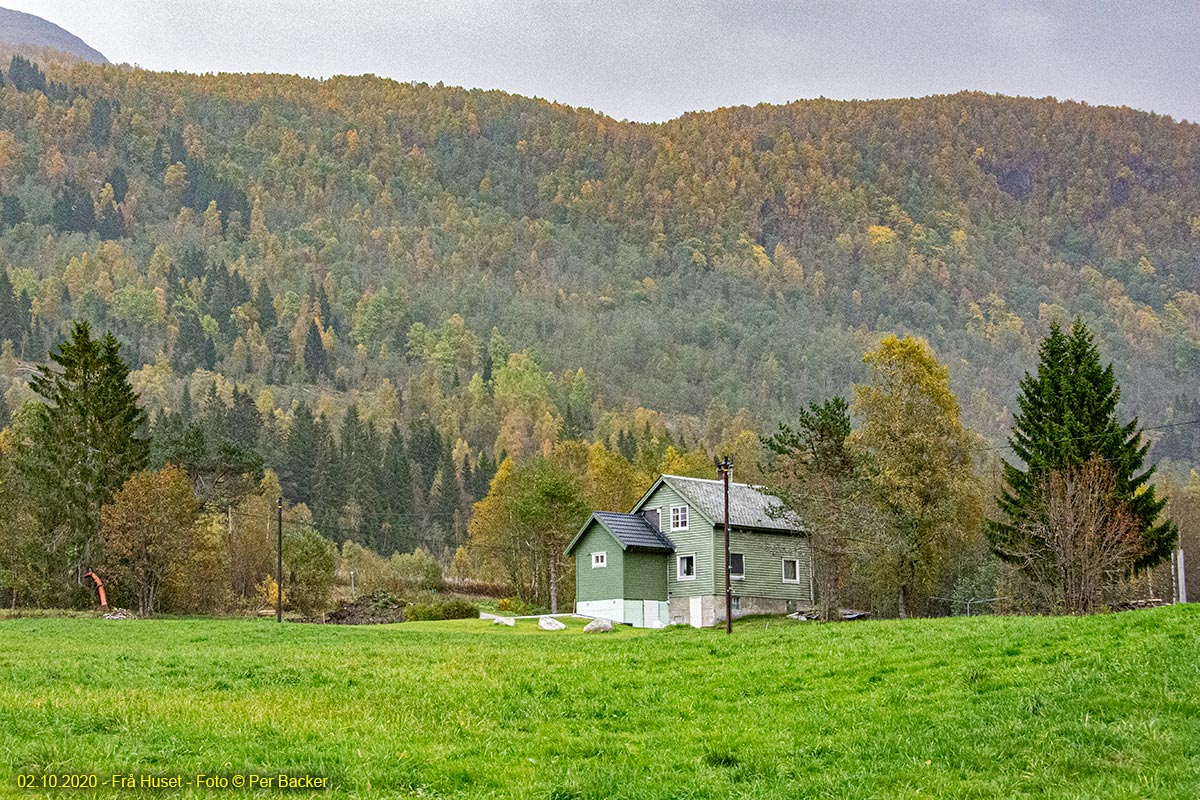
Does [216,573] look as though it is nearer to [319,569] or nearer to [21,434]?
[319,569]

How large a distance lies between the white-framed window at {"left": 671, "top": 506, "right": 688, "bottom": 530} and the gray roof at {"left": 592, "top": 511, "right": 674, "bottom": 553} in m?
0.96

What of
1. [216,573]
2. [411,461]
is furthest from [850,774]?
[411,461]

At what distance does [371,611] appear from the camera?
7100 cm

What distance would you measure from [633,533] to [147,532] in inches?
1001

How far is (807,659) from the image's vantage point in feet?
80.0

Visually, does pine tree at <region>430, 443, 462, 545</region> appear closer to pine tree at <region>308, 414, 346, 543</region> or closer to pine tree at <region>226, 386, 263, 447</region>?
pine tree at <region>308, 414, 346, 543</region>

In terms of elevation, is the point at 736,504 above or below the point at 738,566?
above

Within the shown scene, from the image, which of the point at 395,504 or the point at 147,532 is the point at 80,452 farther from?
the point at 395,504

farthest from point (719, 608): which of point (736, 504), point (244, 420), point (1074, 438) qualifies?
point (244, 420)

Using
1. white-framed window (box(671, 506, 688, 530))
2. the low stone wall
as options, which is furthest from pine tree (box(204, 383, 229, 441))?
the low stone wall

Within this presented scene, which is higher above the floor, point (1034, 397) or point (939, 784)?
point (1034, 397)

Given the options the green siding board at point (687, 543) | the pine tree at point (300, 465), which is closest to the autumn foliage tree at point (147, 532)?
the green siding board at point (687, 543)

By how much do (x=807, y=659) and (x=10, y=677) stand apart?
15803 mm

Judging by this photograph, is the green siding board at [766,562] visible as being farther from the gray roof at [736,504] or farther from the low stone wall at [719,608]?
the gray roof at [736,504]
